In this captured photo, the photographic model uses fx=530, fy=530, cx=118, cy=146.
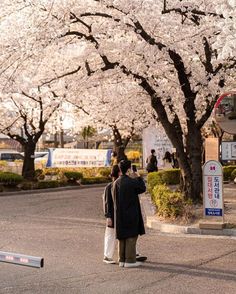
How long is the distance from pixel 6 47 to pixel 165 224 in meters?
5.15

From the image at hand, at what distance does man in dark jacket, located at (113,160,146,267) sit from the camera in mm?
7598

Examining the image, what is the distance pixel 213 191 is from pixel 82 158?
1805 cm

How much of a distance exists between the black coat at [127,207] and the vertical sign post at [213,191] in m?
3.36

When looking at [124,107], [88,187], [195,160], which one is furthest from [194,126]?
[88,187]

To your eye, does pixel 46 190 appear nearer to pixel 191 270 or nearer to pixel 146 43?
pixel 146 43

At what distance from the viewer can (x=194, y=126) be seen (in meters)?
14.5

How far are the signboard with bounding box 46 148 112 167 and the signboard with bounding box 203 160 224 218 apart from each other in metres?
17.5

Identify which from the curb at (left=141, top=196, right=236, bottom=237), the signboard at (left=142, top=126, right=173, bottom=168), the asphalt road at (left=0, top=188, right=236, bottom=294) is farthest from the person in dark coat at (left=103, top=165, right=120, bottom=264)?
the signboard at (left=142, top=126, right=173, bottom=168)

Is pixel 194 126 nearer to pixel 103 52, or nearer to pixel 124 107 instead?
pixel 103 52

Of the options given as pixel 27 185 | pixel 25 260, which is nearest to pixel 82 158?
pixel 27 185

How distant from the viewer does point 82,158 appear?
28.4 meters

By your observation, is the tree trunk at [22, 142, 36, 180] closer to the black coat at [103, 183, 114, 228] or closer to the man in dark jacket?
the black coat at [103, 183, 114, 228]

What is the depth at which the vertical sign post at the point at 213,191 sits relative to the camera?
10.7 meters

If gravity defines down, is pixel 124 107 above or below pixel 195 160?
above
